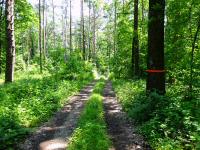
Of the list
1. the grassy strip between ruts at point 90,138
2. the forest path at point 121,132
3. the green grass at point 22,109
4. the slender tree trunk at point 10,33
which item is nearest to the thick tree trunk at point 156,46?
the forest path at point 121,132

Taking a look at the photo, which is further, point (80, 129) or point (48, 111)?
point (48, 111)

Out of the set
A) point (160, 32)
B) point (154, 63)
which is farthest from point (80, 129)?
point (160, 32)

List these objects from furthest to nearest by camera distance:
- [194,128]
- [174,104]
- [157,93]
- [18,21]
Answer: [18,21], [157,93], [174,104], [194,128]

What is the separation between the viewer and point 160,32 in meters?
11.0

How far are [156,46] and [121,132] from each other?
351 cm

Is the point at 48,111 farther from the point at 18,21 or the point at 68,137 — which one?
the point at 18,21

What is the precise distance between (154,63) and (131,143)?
12.0ft

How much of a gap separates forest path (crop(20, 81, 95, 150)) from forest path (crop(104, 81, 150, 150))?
1297 millimetres

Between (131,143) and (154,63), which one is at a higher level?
(154,63)

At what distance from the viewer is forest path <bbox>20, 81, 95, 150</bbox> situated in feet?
27.4

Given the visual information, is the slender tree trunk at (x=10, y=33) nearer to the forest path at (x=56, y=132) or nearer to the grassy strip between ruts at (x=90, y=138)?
the forest path at (x=56, y=132)

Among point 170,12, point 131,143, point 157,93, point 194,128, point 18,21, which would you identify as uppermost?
point 18,21

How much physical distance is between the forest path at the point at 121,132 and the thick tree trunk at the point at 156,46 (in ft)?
5.52

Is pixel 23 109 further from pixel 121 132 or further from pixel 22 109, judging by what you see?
pixel 121 132
